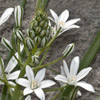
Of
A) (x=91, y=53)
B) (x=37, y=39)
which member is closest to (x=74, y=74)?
(x=91, y=53)

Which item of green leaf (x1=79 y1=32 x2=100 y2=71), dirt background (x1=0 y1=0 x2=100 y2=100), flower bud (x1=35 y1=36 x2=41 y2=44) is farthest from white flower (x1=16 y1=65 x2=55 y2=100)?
dirt background (x1=0 y1=0 x2=100 y2=100)

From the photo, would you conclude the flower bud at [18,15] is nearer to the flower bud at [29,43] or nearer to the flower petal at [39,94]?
the flower bud at [29,43]

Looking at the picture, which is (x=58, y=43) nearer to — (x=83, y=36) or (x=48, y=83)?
(x=83, y=36)

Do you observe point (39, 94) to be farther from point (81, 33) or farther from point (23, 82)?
point (81, 33)

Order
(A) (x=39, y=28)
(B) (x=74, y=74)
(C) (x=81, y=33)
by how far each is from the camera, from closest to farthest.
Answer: (A) (x=39, y=28), (B) (x=74, y=74), (C) (x=81, y=33)

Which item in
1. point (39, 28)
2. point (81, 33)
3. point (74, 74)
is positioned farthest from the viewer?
point (81, 33)

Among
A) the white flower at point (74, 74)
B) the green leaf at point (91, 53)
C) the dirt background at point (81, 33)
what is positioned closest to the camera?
the white flower at point (74, 74)

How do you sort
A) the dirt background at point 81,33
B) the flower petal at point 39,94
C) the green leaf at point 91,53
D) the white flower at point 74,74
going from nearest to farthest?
the flower petal at point 39,94, the white flower at point 74,74, the green leaf at point 91,53, the dirt background at point 81,33

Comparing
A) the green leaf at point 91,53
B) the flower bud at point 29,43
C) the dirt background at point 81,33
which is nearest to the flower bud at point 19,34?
the flower bud at point 29,43

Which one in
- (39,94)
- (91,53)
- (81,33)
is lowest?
(39,94)
